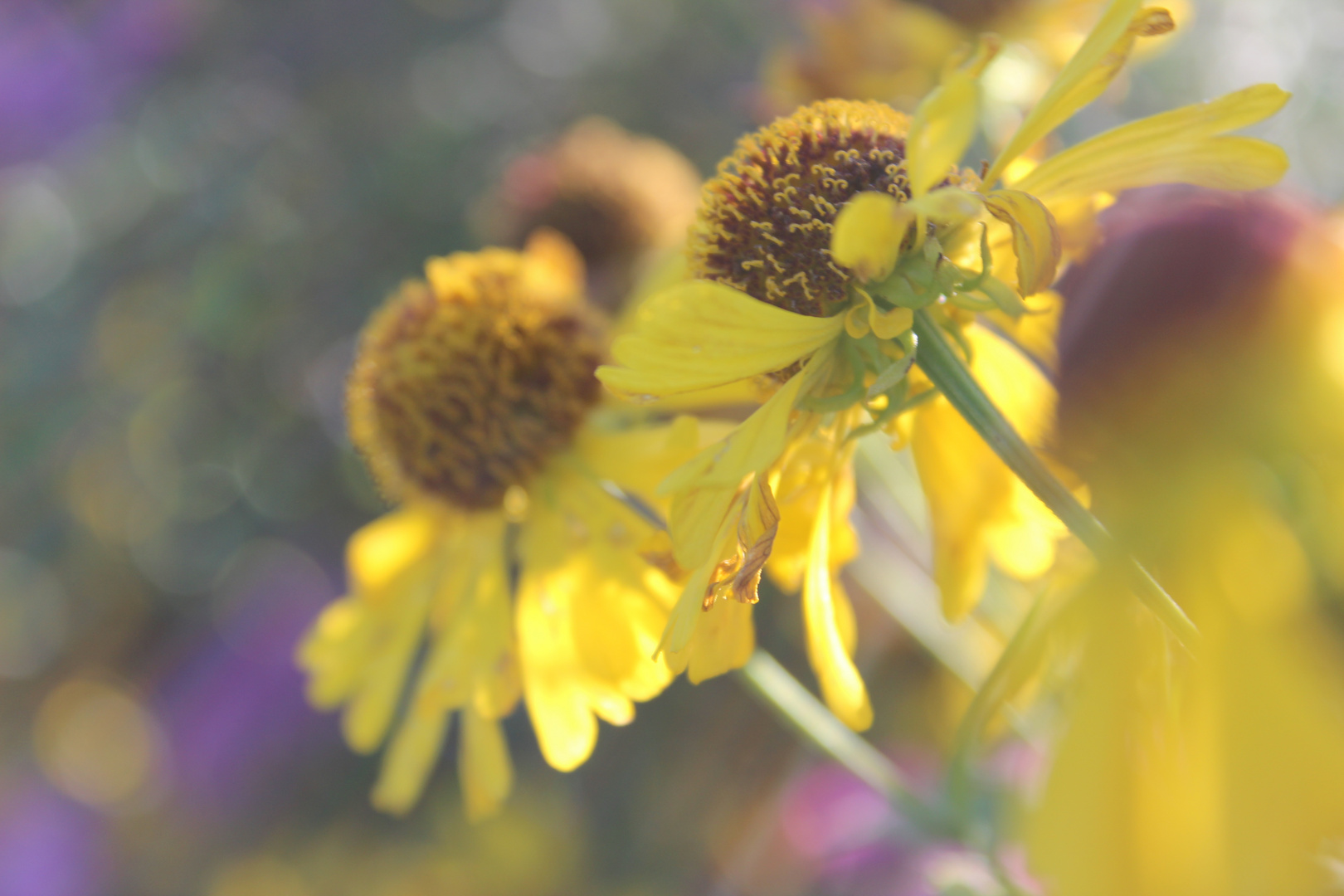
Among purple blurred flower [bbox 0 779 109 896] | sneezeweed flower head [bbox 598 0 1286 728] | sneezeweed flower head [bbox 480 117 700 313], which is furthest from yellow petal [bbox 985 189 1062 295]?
purple blurred flower [bbox 0 779 109 896]

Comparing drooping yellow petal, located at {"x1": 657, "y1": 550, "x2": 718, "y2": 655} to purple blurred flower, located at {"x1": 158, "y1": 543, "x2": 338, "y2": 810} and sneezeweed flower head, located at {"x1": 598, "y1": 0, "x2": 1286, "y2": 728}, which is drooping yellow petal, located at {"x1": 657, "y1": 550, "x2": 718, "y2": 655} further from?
purple blurred flower, located at {"x1": 158, "y1": 543, "x2": 338, "y2": 810}

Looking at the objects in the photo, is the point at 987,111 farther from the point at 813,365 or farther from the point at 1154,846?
the point at 1154,846

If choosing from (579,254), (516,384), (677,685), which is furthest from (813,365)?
(677,685)

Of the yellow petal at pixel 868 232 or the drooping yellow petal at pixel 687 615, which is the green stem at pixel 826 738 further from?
the yellow petal at pixel 868 232

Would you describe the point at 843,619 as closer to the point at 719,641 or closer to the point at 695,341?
the point at 719,641

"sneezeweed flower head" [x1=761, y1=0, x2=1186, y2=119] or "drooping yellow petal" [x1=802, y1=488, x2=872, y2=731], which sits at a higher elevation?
"sneezeweed flower head" [x1=761, y1=0, x2=1186, y2=119]

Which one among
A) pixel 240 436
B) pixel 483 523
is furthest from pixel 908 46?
pixel 240 436
